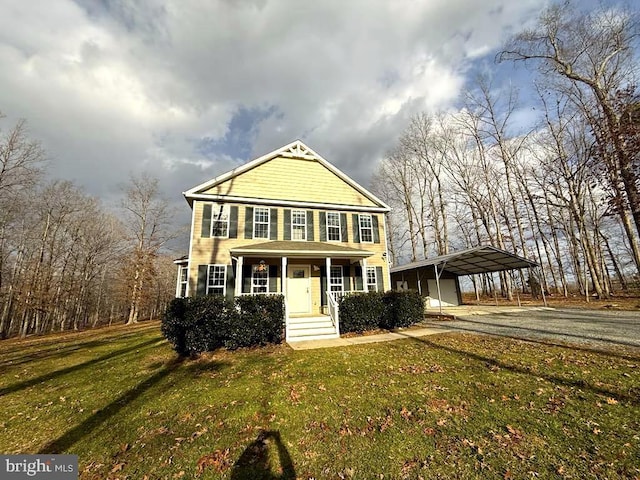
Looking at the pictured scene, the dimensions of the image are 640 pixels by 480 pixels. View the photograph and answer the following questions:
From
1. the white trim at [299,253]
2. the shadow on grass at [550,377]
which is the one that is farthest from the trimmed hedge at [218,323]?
the shadow on grass at [550,377]

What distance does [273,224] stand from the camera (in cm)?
1320

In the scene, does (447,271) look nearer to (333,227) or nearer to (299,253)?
(333,227)

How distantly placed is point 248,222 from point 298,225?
2.52m

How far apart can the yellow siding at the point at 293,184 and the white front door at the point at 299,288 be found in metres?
3.76

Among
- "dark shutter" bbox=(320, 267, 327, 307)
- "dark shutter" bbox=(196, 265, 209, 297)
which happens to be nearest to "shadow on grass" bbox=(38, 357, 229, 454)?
"dark shutter" bbox=(196, 265, 209, 297)

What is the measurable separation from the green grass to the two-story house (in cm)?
428

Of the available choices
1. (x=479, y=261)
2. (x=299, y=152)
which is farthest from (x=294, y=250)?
(x=479, y=261)

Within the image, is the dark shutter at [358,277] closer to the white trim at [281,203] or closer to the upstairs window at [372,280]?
the upstairs window at [372,280]

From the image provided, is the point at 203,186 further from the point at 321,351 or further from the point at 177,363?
the point at 321,351

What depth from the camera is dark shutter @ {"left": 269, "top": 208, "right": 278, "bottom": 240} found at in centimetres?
1308

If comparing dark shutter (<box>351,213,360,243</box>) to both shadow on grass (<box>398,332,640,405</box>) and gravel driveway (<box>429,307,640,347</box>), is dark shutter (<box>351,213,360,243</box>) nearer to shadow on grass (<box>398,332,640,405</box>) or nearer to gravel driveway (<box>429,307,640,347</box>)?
gravel driveway (<box>429,307,640,347</box>)

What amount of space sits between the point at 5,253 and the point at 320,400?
31.6 meters

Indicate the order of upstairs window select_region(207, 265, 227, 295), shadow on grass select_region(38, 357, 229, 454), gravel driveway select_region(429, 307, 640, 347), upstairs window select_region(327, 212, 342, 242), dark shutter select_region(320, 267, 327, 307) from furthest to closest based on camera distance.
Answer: upstairs window select_region(327, 212, 342, 242), dark shutter select_region(320, 267, 327, 307), upstairs window select_region(207, 265, 227, 295), gravel driveway select_region(429, 307, 640, 347), shadow on grass select_region(38, 357, 229, 454)

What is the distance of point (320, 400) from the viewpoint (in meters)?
4.82
